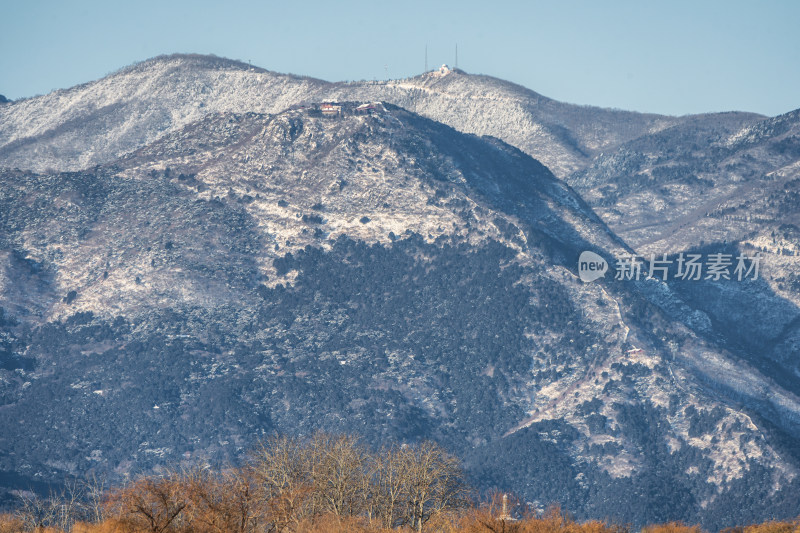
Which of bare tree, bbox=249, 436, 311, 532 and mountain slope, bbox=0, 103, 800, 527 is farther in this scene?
mountain slope, bbox=0, 103, 800, 527

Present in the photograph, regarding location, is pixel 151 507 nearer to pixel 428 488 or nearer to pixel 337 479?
pixel 337 479

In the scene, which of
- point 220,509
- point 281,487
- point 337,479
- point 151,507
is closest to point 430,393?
point 337,479

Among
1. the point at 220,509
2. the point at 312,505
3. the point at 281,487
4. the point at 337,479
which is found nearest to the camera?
the point at 220,509

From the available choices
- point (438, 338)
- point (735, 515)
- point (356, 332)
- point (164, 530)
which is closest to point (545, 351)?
point (438, 338)

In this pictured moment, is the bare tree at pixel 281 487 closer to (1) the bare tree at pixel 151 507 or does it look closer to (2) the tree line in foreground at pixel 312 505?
(2) the tree line in foreground at pixel 312 505

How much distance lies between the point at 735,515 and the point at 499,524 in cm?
7825

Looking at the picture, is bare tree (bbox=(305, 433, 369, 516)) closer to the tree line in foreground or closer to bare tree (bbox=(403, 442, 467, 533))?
the tree line in foreground

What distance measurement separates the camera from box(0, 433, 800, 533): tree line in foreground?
82000 millimetres

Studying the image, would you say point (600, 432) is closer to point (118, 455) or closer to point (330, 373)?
point (330, 373)

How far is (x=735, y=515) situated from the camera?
157625mm

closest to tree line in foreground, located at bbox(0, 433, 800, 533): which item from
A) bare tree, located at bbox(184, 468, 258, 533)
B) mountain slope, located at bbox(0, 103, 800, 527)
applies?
bare tree, located at bbox(184, 468, 258, 533)

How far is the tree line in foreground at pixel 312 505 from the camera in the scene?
82000mm

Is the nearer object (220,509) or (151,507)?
(220,509)

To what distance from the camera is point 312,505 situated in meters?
101
